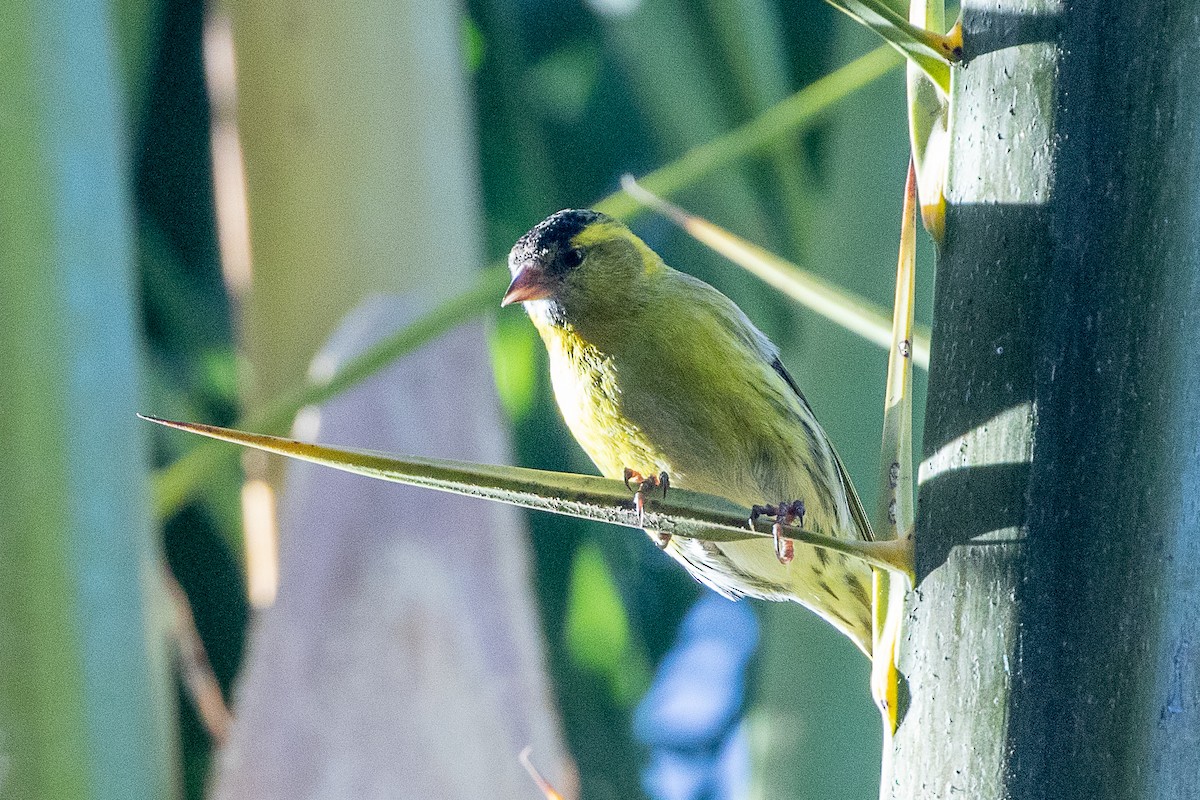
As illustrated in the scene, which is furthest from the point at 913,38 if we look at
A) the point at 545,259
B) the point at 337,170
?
the point at 337,170

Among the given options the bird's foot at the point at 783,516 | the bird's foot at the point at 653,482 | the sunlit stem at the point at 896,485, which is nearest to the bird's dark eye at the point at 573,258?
the bird's foot at the point at 653,482

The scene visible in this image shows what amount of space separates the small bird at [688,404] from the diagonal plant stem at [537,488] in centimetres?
42

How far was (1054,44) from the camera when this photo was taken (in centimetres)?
43

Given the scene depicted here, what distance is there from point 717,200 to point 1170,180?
3.63 ft

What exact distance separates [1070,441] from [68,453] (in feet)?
1.83

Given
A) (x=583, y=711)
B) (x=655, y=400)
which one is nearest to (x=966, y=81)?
(x=655, y=400)

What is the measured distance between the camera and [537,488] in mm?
346

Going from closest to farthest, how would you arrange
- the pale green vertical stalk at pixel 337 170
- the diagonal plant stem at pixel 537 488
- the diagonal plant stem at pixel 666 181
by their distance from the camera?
the diagonal plant stem at pixel 537 488 → the diagonal plant stem at pixel 666 181 → the pale green vertical stalk at pixel 337 170

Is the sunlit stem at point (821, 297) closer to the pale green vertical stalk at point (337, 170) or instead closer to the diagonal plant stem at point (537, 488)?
the diagonal plant stem at point (537, 488)

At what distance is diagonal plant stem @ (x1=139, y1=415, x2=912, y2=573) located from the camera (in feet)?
1.13

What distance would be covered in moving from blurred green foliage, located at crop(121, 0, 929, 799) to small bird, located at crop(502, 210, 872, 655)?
9cm

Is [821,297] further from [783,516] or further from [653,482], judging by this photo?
[653,482]

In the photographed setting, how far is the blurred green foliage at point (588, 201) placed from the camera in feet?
4.07

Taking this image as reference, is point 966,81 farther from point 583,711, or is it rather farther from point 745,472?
point 583,711
